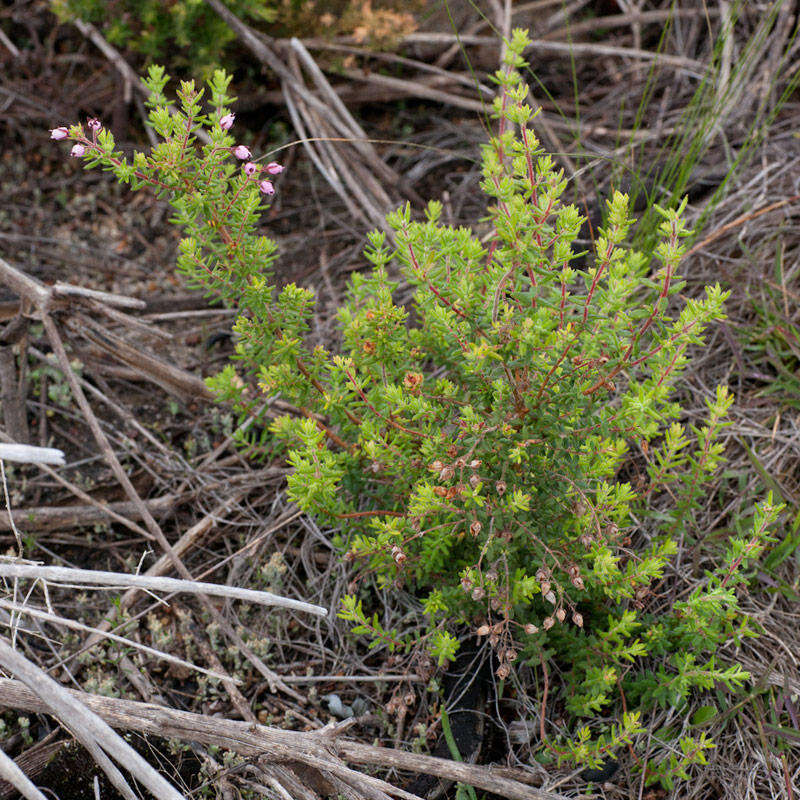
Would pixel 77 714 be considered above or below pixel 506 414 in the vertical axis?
below

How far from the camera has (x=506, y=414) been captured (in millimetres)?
2049

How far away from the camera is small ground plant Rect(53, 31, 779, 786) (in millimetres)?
1970

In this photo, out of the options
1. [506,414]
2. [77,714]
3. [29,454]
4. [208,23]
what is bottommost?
[77,714]

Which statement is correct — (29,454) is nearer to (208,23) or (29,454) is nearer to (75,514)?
(75,514)

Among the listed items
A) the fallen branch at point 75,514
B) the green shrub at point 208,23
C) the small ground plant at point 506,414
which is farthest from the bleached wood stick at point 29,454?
the green shrub at point 208,23

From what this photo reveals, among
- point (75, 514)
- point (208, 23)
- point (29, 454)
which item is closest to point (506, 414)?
point (29, 454)

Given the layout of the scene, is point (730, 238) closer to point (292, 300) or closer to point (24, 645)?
point (292, 300)

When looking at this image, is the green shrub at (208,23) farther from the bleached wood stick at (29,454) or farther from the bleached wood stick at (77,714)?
the bleached wood stick at (77,714)

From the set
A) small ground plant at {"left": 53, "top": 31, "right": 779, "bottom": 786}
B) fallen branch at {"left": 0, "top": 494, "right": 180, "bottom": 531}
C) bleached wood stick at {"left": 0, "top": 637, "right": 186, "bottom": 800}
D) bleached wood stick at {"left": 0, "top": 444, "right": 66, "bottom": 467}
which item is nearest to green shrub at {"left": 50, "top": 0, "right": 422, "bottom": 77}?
small ground plant at {"left": 53, "top": 31, "right": 779, "bottom": 786}

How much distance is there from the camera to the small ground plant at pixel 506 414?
197 cm

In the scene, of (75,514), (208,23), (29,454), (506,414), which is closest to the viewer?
(29,454)

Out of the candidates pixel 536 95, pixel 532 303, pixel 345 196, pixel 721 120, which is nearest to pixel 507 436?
pixel 532 303

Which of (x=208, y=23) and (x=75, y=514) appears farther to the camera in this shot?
(x=208, y=23)

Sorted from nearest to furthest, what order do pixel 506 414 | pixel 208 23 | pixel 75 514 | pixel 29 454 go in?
pixel 29 454 < pixel 506 414 < pixel 75 514 < pixel 208 23
